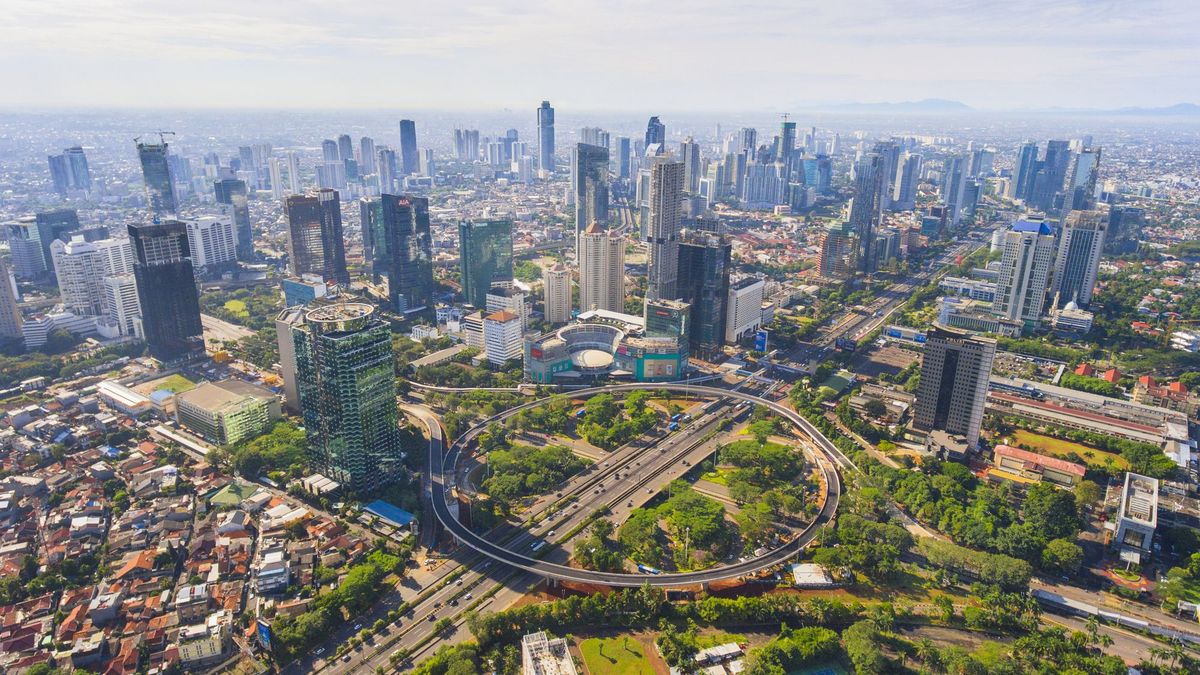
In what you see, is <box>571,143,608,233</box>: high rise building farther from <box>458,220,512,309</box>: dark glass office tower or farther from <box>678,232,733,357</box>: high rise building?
<box>678,232,733,357</box>: high rise building

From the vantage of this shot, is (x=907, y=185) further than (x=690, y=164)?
Yes

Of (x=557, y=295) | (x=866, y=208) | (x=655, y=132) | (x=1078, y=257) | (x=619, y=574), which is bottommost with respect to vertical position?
(x=619, y=574)

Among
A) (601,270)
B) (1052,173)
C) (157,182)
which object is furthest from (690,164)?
(157,182)

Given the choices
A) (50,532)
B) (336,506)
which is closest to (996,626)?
(336,506)

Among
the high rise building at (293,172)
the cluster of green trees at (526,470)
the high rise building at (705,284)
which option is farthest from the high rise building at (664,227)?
the high rise building at (293,172)

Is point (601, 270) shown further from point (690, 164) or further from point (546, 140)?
point (546, 140)

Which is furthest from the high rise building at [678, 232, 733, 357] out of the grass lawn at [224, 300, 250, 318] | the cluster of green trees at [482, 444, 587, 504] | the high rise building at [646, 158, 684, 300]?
the grass lawn at [224, 300, 250, 318]

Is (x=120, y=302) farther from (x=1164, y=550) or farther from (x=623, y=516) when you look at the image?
(x=1164, y=550)
